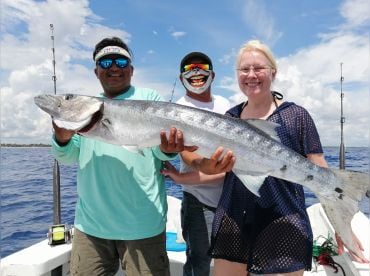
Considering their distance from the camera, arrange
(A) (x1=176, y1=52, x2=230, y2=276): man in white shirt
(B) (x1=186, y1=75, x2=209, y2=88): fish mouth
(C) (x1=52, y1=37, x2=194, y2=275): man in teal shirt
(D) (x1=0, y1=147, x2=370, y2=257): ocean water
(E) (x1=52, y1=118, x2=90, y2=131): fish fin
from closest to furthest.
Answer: (E) (x1=52, y1=118, x2=90, y2=131): fish fin, (C) (x1=52, y1=37, x2=194, y2=275): man in teal shirt, (A) (x1=176, y1=52, x2=230, y2=276): man in white shirt, (B) (x1=186, y1=75, x2=209, y2=88): fish mouth, (D) (x1=0, y1=147, x2=370, y2=257): ocean water

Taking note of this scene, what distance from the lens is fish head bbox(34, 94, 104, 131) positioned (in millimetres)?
3441

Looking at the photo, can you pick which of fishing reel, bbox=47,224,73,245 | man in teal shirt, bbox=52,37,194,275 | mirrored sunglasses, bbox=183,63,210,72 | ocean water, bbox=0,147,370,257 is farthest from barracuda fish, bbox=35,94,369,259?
ocean water, bbox=0,147,370,257

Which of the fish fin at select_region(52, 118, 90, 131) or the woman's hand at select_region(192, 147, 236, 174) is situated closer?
Result: the woman's hand at select_region(192, 147, 236, 174)

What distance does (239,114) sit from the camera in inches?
136

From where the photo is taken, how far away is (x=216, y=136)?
334 cm

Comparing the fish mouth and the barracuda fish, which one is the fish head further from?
the fish mouth

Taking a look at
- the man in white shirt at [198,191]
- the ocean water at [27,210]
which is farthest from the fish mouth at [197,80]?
the ocean water at [27,210]

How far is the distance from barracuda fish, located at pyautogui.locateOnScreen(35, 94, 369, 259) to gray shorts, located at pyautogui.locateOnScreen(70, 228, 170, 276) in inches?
40.0

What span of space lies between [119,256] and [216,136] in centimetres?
165

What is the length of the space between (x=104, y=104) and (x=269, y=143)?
5.23ft

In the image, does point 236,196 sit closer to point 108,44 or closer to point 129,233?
point 129,233

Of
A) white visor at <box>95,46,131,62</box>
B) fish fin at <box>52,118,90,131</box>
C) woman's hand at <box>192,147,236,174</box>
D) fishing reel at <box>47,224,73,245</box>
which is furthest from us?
fishing reel at <box>47,224,73,245</box>

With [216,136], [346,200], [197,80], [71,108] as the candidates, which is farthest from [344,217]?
Answer: [71,108]

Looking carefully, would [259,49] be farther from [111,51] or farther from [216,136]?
[111,51]
